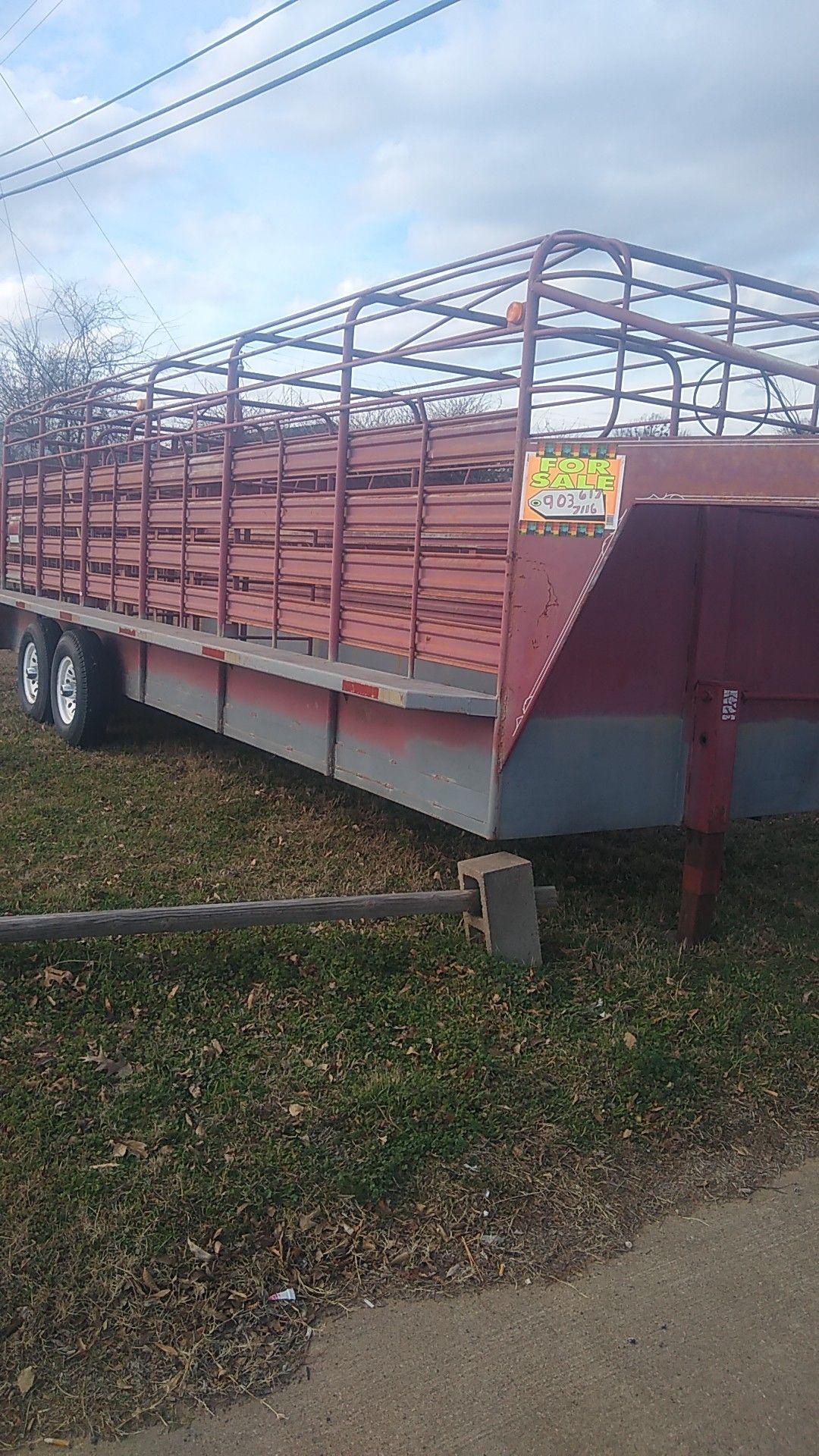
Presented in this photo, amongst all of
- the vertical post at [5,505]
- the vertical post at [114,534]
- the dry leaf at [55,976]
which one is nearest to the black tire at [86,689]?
the vertical post at [114,534]

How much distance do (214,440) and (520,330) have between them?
521 cm

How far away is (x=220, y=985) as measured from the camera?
420cm

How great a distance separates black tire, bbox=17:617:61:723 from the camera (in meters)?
9.18

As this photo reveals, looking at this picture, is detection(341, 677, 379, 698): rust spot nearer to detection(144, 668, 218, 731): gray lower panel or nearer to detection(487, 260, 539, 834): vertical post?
detection(487, 260, 539, 834): vertical post

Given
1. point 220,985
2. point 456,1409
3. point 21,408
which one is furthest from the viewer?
point 21,408

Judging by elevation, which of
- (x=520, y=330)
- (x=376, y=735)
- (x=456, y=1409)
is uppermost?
(x=520, y=330)

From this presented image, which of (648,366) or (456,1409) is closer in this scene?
(456,1409)

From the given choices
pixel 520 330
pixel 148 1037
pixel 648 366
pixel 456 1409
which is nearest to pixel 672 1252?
pixel 456 1409

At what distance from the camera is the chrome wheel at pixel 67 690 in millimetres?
8477

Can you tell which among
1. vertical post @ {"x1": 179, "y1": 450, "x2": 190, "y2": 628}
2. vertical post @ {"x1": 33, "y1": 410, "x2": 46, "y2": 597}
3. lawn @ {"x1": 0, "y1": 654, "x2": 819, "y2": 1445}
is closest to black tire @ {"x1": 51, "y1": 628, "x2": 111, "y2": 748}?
vertical post @ {"x1": 179, "y1": 450, "x2": 190, "y2": 628}

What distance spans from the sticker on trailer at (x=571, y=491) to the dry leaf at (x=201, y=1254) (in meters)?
2.49

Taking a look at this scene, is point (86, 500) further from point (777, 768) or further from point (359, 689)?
point (777, 768)

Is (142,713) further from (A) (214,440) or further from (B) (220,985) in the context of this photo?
(B) (220,985)

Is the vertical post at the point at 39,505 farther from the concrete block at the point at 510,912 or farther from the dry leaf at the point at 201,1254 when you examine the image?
the dry leaf at the point at 201,1254
